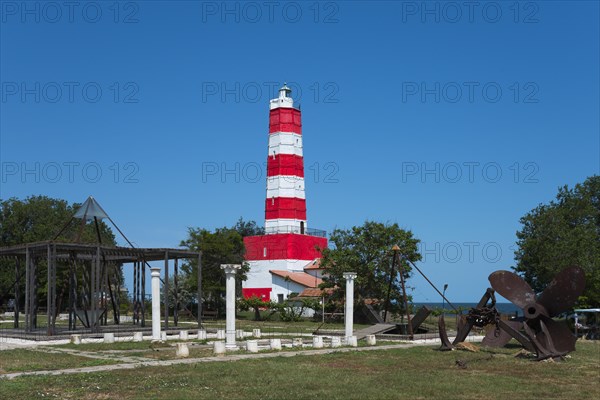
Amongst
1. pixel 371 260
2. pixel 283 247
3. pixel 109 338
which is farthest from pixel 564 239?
pixel 109 338

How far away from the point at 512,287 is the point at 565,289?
162cm

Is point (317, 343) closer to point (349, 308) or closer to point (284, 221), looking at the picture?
point (349, 308)

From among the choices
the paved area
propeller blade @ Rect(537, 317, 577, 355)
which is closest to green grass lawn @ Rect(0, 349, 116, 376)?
the paved area

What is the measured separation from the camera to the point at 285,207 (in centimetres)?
5956

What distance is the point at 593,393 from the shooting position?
14.8m

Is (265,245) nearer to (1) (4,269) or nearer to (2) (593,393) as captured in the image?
(1) (4,269)

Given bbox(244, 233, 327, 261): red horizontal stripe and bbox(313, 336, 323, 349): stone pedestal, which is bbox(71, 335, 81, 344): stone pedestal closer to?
bbox(313, 336, 323, 349): stone pedestal

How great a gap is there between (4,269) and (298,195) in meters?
23.2

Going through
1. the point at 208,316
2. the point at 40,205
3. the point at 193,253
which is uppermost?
the point at 40,205

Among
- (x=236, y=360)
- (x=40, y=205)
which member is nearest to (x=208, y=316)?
(x=40, y=205)

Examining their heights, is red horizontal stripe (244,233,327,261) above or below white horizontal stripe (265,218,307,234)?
below

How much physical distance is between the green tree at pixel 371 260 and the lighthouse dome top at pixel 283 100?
18777 millimetres

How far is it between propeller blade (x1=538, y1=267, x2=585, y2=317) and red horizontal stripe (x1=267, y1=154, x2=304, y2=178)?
125ft

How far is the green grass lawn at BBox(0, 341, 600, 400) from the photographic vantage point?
13.7 meters
